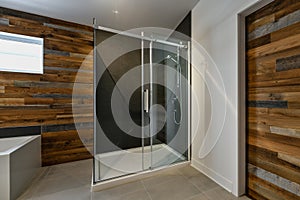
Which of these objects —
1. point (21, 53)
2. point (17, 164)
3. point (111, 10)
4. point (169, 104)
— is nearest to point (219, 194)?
point (169, 104)

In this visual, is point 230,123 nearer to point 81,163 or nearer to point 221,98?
point 221,98

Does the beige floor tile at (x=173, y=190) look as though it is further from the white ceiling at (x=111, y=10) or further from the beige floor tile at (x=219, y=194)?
the white ceiling at (x=111, y=10)

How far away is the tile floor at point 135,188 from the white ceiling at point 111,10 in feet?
8.15

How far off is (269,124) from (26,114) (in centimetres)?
321

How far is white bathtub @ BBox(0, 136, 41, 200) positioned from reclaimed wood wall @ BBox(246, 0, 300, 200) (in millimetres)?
2591

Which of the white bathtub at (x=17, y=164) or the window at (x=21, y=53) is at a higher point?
the window at (x=21, y=53)

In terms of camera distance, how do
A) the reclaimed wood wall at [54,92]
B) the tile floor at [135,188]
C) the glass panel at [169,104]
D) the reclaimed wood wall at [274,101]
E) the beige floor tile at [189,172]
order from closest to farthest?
the reclaimed wood wall at [274,101] < the tile floor at [135,188] < the beige floor tile at [189,172] < the reclaimed wood wall at [54,92] < the glass panel at [169,104]

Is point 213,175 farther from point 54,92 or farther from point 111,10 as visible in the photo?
point 111,10

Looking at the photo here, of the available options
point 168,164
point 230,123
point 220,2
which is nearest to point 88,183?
point 168,164

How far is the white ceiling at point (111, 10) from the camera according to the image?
2.15m

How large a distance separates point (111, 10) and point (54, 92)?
1.64m

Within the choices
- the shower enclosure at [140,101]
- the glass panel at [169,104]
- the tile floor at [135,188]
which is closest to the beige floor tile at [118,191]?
the tile floor at [135,188]

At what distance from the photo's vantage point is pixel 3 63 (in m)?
2.21

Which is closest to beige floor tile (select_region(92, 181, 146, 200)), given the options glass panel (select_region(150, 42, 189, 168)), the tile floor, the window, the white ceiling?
the tile floor
